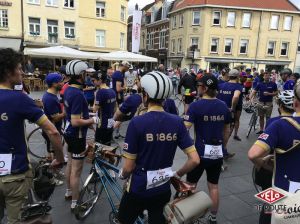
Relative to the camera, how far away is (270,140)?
91.6 inches

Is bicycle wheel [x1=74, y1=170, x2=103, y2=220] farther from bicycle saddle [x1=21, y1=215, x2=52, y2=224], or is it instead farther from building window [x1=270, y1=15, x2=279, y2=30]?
building window [x1=270, y1=15, x2=279, y2=30]

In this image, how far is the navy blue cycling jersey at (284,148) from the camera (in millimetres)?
2311

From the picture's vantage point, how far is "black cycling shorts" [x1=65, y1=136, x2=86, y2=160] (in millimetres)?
3839

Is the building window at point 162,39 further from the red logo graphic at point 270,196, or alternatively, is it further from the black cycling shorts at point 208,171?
the red logo graphic at point 270,196

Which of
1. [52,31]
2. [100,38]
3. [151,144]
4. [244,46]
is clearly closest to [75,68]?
[151,144]

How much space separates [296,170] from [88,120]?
247 centimetres

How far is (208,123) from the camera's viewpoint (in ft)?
11.7

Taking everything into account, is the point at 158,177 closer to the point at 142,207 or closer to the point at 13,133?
the point at 142,207

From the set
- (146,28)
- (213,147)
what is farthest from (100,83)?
(146,28)

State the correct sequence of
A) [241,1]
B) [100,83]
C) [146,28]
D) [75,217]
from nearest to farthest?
[75,217], [100,83], [241,1], [146,28]

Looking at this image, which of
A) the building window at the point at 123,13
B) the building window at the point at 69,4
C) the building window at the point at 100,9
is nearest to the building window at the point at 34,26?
the building window at the point at 69,4

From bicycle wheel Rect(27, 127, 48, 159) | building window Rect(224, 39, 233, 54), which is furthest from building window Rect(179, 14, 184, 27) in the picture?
bicycle wheel Rect(27, 127, 48, 159)

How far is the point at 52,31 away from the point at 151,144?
92.4 feet

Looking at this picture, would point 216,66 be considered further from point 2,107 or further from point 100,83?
point 2,107
